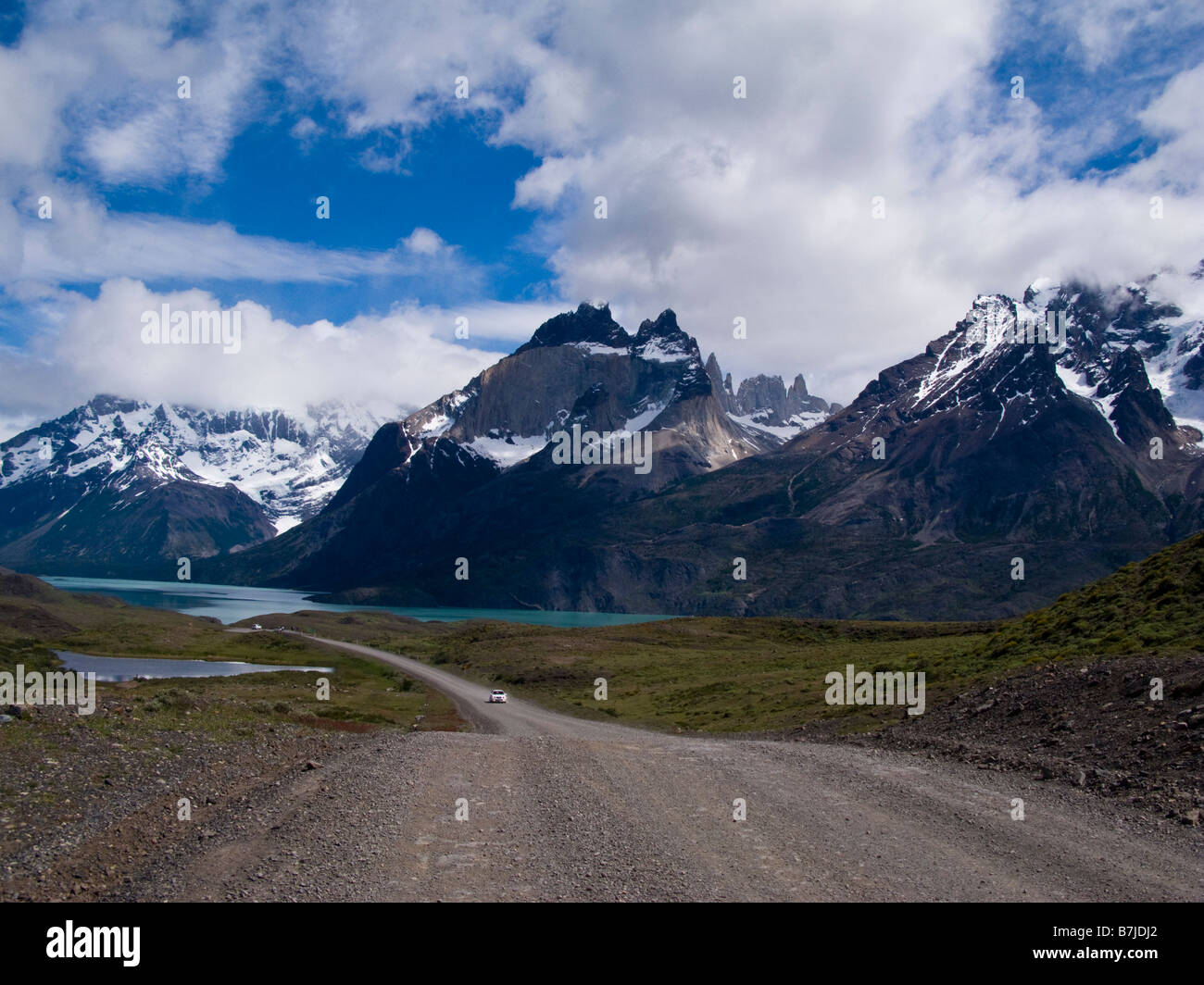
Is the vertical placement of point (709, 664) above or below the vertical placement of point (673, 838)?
below

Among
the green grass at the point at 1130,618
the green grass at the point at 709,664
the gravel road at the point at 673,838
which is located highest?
the green grass at the point at 1130,618

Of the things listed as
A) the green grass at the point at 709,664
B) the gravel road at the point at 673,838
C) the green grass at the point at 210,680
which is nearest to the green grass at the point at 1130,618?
the green grass at the point at 709,664

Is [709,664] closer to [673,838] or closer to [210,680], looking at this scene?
[210,680]

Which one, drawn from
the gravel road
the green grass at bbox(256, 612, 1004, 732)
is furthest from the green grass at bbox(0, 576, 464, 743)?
the gravel road

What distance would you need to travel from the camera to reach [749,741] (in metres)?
31.1

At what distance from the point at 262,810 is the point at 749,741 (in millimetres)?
18663

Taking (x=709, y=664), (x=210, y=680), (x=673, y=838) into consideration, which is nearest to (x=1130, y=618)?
(x=673, y=838)

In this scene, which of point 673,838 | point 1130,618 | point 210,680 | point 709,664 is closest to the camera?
point 673,838

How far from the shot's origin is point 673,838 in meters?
15.5

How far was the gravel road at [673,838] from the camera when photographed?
41.9 feet

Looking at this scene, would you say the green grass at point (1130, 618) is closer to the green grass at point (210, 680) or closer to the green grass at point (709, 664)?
the green grass at point (709, 664)

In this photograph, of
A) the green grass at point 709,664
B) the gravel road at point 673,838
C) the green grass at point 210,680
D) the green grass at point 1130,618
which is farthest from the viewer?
the green grass at point 709,664

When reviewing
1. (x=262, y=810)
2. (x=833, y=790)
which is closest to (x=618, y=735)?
(x=833, y=790)
